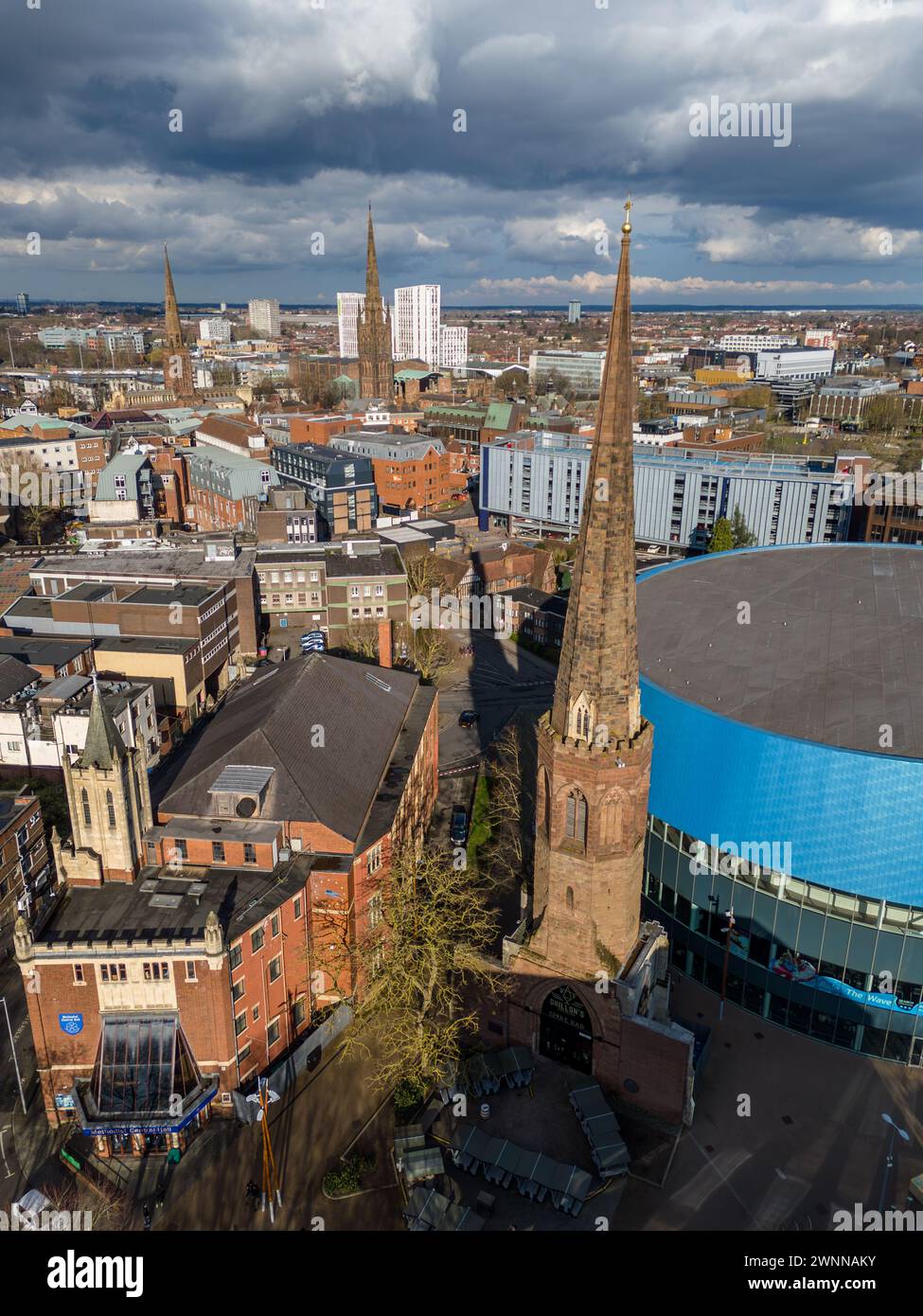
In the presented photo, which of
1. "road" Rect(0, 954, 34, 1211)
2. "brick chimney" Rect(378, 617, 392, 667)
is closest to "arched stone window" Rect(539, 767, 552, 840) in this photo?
"road" Rect(0, 954, 34, 1211)

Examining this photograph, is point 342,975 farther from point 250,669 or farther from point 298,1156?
point 250,669

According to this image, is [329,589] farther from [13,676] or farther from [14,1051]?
[14,1051]

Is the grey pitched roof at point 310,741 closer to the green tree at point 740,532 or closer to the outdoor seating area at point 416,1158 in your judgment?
the outdoor seating area at point 416,1158

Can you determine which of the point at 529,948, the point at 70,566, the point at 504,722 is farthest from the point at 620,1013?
the point at 70,566

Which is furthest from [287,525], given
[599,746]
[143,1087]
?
[599,746]

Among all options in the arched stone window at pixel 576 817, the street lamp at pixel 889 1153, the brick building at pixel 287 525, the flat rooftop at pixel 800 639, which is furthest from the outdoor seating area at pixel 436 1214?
the brick building at pixel 287 525

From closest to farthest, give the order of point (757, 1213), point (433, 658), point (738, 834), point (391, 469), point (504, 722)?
1. point (757, 1213)
2. point (738, 834)
3. point (504, 722)
4. point (433, 658)
5. point (391, 469)
